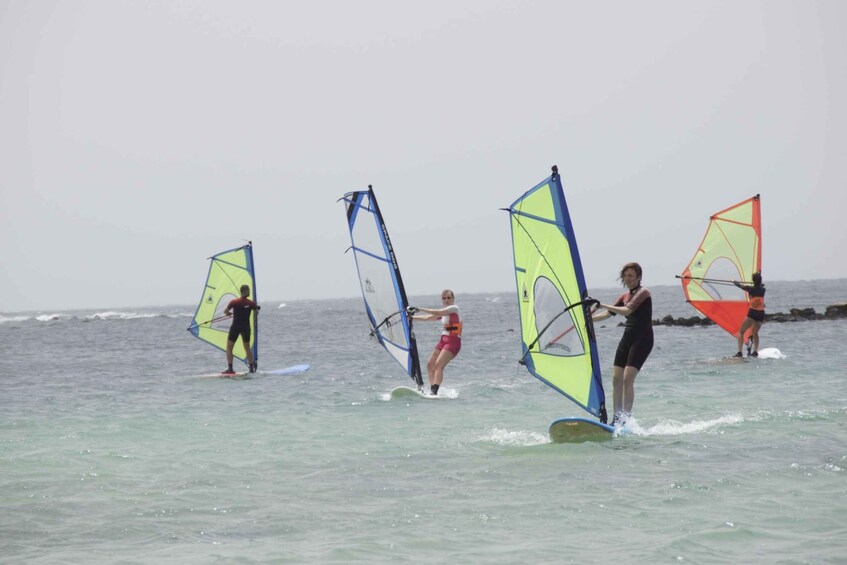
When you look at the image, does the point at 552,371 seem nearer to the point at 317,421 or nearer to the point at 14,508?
the point at 317,421

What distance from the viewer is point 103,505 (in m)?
7.74

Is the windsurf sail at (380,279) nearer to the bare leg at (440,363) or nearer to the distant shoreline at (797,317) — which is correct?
the bare leg at (440,363)

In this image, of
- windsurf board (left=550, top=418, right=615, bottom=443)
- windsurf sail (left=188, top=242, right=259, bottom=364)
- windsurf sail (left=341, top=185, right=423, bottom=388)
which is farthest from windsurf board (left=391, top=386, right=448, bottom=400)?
windsurf sail (left=188, top=242, right=259, bottom=364)

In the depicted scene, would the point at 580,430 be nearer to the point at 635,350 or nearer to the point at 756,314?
the point at 635,350

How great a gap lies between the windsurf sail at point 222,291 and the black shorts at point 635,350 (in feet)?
38.4

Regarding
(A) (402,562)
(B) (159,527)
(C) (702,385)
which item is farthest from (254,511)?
(C) (702,385)

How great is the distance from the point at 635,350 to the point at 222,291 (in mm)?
12791

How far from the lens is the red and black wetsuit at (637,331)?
9.68 metres

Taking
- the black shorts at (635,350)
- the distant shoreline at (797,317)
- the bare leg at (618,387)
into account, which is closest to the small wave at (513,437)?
the bare leg at (618,387)

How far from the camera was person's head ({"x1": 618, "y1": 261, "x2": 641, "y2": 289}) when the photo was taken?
377 inches

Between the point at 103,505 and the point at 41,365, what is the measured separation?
1943cm

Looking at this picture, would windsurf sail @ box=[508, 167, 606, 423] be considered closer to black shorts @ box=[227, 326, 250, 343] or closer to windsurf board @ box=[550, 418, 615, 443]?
windsurf board @ box=[550, 418, 615, 443]

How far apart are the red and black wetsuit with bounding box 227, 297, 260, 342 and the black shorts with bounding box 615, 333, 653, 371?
1055cm

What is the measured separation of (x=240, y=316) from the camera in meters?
19.0
